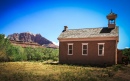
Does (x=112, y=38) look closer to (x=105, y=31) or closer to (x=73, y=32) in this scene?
(x=105, y=31)

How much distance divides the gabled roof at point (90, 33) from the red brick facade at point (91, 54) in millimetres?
1142

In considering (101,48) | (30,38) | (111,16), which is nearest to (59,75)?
(101,48)

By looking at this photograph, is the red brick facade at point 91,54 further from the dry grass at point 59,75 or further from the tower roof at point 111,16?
the dry grass at point 59,75

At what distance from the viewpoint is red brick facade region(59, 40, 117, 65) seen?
83.1ft

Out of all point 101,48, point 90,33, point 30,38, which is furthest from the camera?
point 30,38

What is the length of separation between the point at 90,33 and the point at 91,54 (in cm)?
380

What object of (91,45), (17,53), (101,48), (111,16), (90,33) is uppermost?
(111,16)

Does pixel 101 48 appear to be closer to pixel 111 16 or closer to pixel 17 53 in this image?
pixel 111 16

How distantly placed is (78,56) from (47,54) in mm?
16717

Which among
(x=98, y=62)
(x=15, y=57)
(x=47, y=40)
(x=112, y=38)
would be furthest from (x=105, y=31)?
(x=47, y=40)

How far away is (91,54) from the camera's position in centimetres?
2688

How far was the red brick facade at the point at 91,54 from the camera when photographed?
25.3 m

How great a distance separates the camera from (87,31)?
96.8 ft

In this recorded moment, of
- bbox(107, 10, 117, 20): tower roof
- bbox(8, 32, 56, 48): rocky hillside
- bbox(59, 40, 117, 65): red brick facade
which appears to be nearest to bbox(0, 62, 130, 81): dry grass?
bbox(59, 40, 117, 65): red brick facade
